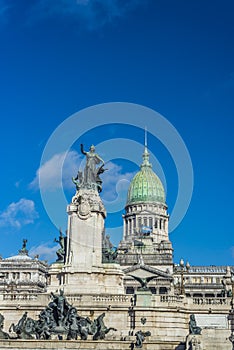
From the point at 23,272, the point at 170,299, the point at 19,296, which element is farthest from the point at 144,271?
the point at 170,299

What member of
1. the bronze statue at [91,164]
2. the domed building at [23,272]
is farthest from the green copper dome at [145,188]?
the bronze statue at [91,164]

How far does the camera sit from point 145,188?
125 metres

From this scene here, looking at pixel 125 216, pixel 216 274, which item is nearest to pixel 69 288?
pixel 216 274

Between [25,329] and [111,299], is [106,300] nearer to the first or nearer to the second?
[111,299]

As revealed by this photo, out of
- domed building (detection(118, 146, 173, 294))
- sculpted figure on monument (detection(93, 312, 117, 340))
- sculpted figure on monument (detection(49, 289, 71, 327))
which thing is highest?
domed building (detection(118, 146, 173, 294))

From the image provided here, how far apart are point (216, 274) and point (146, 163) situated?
41.8m

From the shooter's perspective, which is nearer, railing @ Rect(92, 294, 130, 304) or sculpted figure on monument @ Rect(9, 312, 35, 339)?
sculpted figure on monument @ Rect(9, 312, 35, 339)

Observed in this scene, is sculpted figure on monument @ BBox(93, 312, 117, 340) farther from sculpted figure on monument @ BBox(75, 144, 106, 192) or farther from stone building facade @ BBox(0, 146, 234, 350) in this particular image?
sculpted figure on monument @ BBox(75, 144, 106, 192)

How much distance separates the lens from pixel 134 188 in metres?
127

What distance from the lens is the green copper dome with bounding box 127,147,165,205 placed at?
406ft

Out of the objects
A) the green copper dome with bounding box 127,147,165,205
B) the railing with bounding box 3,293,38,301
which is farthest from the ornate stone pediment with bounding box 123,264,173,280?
the railing with bounding box 3,293,38,301

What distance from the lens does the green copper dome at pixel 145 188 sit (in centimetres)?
12381

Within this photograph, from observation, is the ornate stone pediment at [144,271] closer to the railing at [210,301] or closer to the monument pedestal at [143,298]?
the railing at [210,301]

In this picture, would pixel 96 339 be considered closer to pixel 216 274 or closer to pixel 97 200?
A: pixel 97 200
